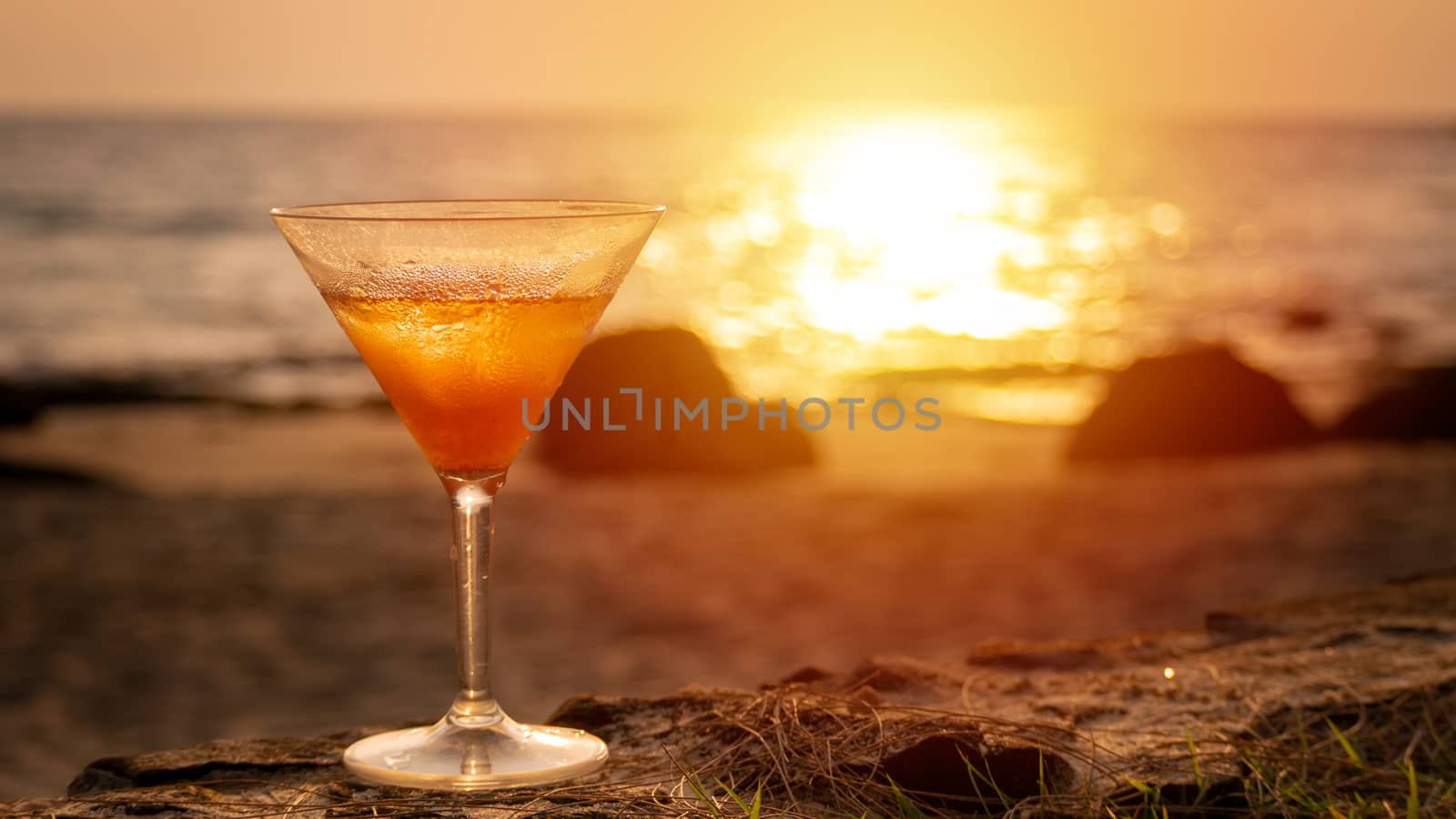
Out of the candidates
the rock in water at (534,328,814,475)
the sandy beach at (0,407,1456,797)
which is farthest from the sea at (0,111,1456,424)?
the sandy beach at (0,407,1456,797)

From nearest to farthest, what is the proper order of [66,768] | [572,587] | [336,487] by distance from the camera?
1. [66,768]
2. [572,587]
3. [336,487]

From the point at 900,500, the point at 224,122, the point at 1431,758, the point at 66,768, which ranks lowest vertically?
the point at 66,768

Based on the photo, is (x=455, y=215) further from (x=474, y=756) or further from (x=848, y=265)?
(x=848, y=265)

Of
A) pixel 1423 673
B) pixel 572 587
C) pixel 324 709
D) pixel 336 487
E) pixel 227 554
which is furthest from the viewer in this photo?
pixel 336 487

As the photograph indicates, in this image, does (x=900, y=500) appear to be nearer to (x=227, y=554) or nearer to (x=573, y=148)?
(x=227, y=554)

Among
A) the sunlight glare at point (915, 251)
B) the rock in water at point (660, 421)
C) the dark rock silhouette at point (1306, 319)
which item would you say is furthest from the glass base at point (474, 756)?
the dark rock silhouette at point (1306, 319)

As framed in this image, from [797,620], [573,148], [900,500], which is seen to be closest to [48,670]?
[797,620]

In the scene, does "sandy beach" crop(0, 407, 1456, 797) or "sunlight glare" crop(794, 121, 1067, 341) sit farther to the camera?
"sunlight glare" crop(794, 121, 1067, 341)

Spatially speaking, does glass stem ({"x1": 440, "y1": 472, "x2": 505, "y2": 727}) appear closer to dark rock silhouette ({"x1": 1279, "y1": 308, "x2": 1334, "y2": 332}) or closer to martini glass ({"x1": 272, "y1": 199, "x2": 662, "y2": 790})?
martini glass ({"x1": 272, "y1": 199, "x2": 662, "y2": 790})
